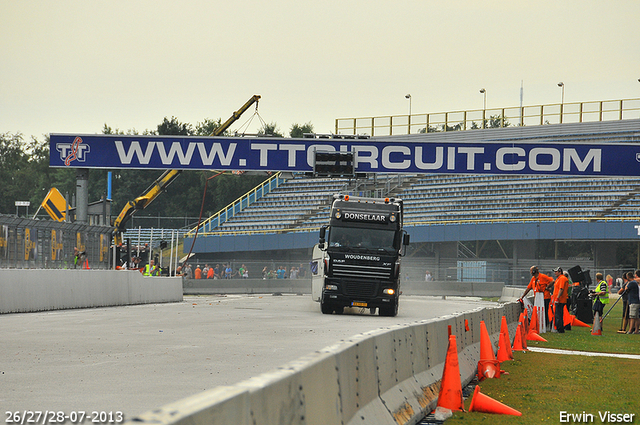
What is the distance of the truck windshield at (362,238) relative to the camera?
915 inches

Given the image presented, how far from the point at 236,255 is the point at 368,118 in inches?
575

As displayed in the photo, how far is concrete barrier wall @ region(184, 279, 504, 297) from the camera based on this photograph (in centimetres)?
4600

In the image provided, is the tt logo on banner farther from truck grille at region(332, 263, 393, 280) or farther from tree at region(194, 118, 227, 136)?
tree at region(194, 118, 227, 136)

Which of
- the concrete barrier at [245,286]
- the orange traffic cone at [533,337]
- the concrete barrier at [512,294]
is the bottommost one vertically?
the concrete barrier at [245,286]

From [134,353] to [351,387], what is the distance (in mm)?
7130

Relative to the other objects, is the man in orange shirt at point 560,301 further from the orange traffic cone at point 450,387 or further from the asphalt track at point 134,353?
the orange traffic cone at point 450,387

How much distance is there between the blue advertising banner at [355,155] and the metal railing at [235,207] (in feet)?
92.6

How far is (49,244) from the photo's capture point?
2391 centimetres

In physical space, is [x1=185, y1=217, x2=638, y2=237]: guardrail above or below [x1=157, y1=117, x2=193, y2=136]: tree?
below

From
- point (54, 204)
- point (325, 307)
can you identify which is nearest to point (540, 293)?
point (325, 307)

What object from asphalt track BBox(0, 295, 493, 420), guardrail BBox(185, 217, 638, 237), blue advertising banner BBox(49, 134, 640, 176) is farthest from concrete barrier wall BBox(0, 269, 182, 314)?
guardrail BBox(185, 217, 638, 237)

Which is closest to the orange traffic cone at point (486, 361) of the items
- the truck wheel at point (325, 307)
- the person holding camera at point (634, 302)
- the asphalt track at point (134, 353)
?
the asphalt track at point (134, 353)

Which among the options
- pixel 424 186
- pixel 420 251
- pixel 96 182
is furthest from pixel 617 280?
pixel 96 182

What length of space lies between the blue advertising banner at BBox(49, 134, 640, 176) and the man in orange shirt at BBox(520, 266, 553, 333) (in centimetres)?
1208
